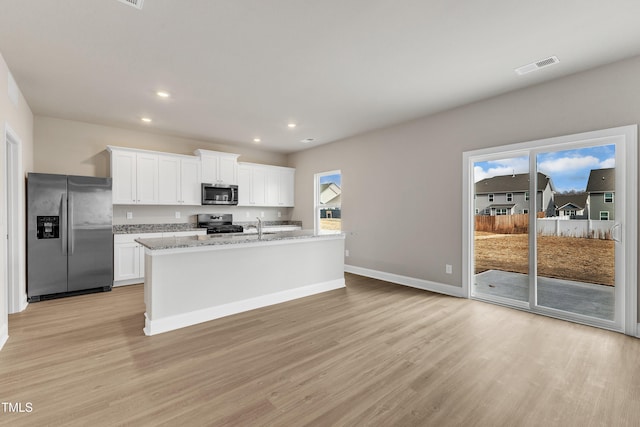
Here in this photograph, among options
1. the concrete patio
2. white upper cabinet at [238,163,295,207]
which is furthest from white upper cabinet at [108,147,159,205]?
the concrete patio

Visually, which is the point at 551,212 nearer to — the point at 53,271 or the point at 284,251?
the point at 284,251

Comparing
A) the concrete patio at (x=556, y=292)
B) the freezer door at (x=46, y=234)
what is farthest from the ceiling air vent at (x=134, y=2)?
the concrete patio at (x=556, y=292)

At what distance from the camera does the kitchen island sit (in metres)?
2.98

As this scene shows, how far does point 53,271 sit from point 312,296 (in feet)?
12.0

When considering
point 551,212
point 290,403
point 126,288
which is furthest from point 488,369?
point 126,288

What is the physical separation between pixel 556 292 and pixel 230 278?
3.94m

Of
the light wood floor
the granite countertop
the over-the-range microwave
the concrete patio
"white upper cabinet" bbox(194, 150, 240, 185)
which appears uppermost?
"white upper cabinet" bbox(194, 150, 240, 185)

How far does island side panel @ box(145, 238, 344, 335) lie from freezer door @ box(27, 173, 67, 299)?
2.13m

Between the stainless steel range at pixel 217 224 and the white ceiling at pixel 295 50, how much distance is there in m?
2.46

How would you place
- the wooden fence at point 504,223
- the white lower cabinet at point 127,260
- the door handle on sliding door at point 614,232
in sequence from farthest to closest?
the white lower cabinet at point 127,260 < the wooden fence at point 504,223 < the door handle on sliding door at point 614,232

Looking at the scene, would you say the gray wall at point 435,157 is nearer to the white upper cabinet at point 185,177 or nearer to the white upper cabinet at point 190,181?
the white upper cabinet at point 185,177

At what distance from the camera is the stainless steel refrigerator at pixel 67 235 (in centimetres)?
392

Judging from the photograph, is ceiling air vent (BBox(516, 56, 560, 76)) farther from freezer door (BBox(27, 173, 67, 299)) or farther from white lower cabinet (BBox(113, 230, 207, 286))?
freezer door (BBox(27, 173, 67, 299))

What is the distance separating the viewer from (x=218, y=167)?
233 inches
